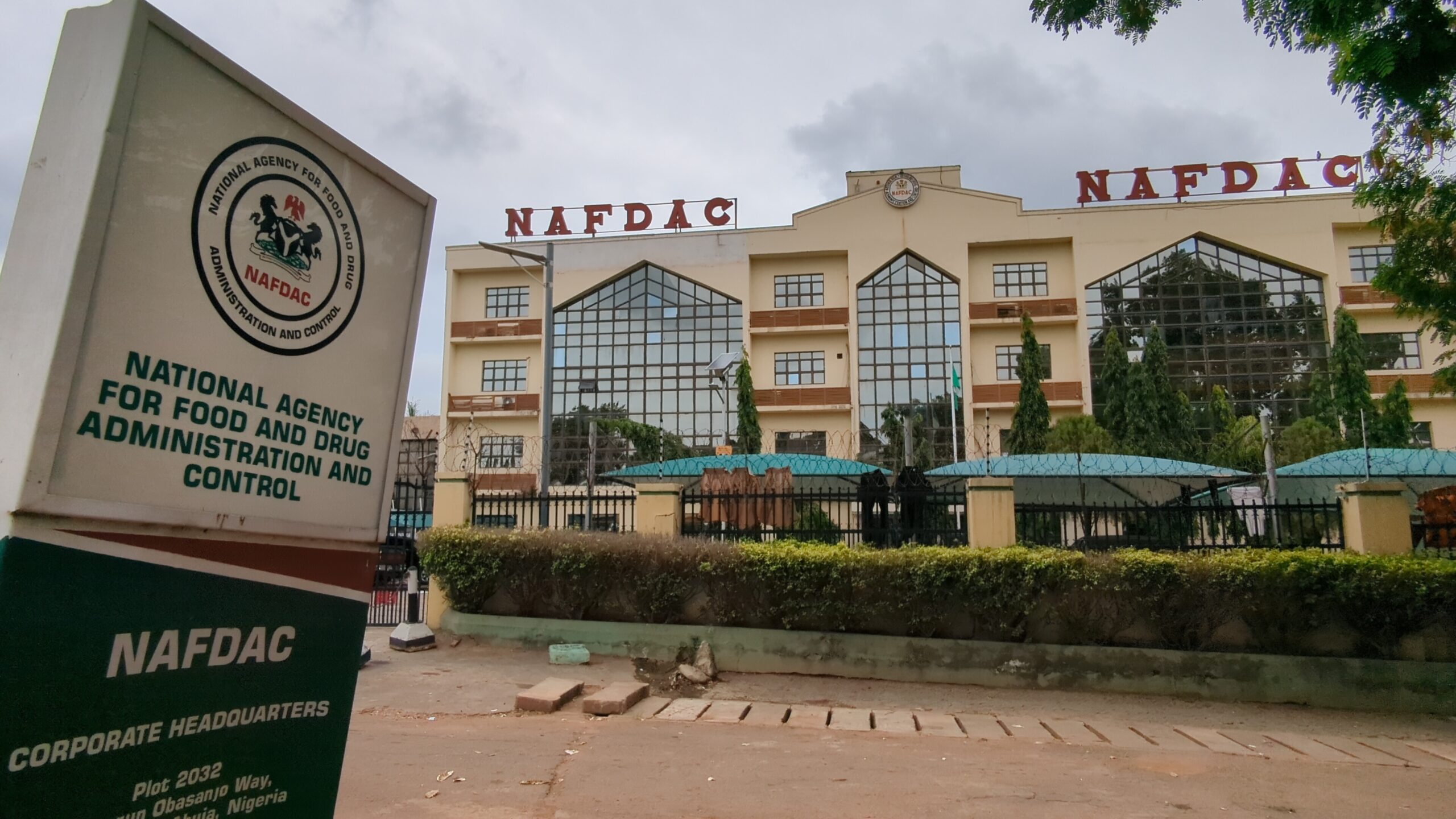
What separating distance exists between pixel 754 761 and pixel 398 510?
9.63m

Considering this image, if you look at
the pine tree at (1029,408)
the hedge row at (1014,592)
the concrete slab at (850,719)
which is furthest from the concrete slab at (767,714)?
the pine tree at (1029,408)

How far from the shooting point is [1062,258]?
3697 cm

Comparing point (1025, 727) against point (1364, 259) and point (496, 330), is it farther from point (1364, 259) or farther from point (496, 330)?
point (1364, 259)

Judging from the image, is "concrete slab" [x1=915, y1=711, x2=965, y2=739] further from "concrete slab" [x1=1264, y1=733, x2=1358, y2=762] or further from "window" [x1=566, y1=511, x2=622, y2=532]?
"window" [x1=566, y1=511, x2=622, y2=532]

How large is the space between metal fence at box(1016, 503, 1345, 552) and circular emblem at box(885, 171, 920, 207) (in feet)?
93.8

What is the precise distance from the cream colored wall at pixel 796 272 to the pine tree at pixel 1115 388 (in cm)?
1152

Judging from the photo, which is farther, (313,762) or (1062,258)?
(1062,258)

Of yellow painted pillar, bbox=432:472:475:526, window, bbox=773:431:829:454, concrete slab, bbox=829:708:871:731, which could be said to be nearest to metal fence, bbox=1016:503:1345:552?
concrete slab, bbox=829:708:871:731

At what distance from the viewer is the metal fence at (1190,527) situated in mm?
9977

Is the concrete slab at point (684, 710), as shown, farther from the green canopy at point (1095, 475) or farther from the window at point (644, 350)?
the window at point (644, 350)

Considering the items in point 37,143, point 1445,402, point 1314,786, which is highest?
point 1445,402

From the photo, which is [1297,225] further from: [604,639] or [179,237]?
[179,237]

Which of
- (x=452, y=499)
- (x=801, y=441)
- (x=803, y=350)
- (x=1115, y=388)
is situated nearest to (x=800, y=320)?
(x=803, y=350)

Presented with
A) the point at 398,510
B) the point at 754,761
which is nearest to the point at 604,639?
the point at 754,761
